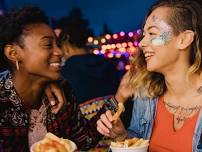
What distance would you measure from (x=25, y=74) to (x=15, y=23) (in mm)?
324

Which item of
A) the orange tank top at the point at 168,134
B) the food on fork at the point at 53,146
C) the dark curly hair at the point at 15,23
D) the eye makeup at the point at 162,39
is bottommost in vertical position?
the orange tank top at the point at 168,134

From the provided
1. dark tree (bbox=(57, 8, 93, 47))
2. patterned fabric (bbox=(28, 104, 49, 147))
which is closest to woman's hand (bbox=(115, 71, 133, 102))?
patterned fabric (bbox=(28, 104, 49, 147))

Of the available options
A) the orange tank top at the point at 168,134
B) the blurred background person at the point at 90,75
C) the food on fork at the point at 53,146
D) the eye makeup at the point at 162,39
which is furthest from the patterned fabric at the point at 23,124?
the blurred background person at the point at 90,75

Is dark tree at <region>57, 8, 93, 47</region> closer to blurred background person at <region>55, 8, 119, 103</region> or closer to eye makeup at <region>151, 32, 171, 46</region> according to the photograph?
blurred background person at <region>55, 8, 119, 103</region>

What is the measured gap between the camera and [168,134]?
2.21 meters

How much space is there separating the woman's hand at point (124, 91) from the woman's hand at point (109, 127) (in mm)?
261

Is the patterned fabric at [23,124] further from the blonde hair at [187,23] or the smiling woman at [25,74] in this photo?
the blonde hair at [187,23]

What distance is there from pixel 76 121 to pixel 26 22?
732mm

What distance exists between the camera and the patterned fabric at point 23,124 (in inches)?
89.4

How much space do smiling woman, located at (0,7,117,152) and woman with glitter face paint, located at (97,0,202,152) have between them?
1.41ft

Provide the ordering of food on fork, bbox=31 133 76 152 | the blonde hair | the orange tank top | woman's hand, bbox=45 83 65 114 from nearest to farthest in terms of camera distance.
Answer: food on fork, bbox=31 133 76 152, the orange tank top, the blonde hair, woman's hand, bbox=45 83 65 114

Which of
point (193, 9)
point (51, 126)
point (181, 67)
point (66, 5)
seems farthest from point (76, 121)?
point (66, 5)

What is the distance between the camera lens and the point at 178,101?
2314 millimetres

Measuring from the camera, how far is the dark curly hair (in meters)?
2.31
